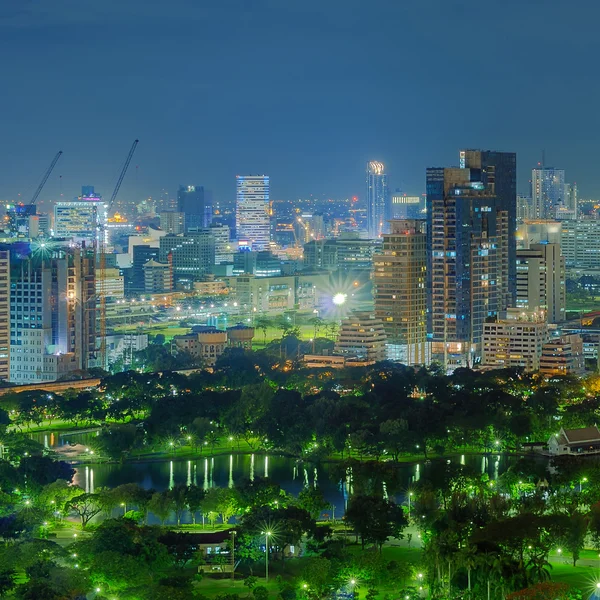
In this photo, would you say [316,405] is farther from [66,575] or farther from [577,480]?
[66,575]

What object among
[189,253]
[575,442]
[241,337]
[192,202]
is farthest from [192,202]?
[575,442]

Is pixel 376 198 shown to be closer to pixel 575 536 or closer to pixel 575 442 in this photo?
pixel 575 442

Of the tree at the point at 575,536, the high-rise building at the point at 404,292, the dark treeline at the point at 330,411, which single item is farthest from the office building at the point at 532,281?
the tree at the point at 575,536

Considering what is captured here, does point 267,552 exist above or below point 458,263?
below

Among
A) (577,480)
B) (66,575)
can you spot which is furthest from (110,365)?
(66,575)

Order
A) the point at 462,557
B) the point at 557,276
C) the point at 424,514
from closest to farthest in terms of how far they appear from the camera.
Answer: the point at 462,557 < the point at 424,514 < the point at 557,276

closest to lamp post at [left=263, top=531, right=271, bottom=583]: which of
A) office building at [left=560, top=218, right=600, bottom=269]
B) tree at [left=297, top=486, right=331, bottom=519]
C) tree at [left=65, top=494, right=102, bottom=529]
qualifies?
tree at [left=297, top=486, right=331, bottom=519]
